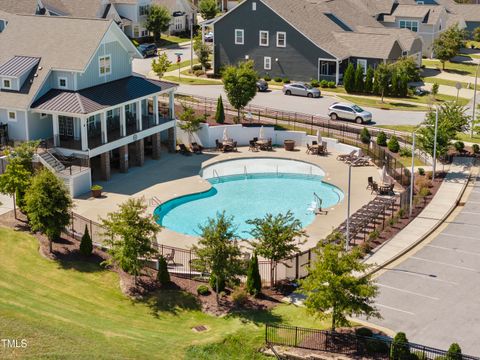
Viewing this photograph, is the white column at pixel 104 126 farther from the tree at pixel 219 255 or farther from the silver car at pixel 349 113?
the silver car at pixel 349 113

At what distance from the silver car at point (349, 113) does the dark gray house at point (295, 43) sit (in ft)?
46.9

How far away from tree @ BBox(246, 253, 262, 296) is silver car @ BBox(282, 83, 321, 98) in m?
43.4

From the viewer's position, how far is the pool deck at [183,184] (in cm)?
4681

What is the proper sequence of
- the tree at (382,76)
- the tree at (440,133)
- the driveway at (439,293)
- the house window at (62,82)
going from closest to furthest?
the driveway at (439,293) → the house window at (62,82) → the tree at (440,133) → the tree at (382,76)

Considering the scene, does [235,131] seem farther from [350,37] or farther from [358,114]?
[350,37]

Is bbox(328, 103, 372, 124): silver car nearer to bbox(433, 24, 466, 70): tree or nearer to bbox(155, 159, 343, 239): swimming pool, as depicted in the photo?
bbox(155, 159, 343, 239): swimming pool

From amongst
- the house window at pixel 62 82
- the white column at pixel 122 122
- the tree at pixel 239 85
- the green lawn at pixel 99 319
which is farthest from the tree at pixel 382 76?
the green lawn at pixel 99 319

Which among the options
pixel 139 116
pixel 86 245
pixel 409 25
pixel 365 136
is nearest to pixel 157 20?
pixel 409 25

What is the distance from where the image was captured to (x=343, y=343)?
3322cm

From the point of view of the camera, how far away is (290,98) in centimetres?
7919

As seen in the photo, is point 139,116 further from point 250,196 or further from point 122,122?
point 250,196

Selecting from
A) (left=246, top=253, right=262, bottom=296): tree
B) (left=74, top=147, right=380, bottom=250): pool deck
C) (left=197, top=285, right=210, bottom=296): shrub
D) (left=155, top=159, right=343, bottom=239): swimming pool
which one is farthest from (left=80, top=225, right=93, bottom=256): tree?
(left=246, top=253, right=262, bottom=296): tree

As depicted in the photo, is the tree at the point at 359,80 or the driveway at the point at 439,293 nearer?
the driveway at the point at 439,293

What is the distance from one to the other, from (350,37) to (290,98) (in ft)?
44.0
